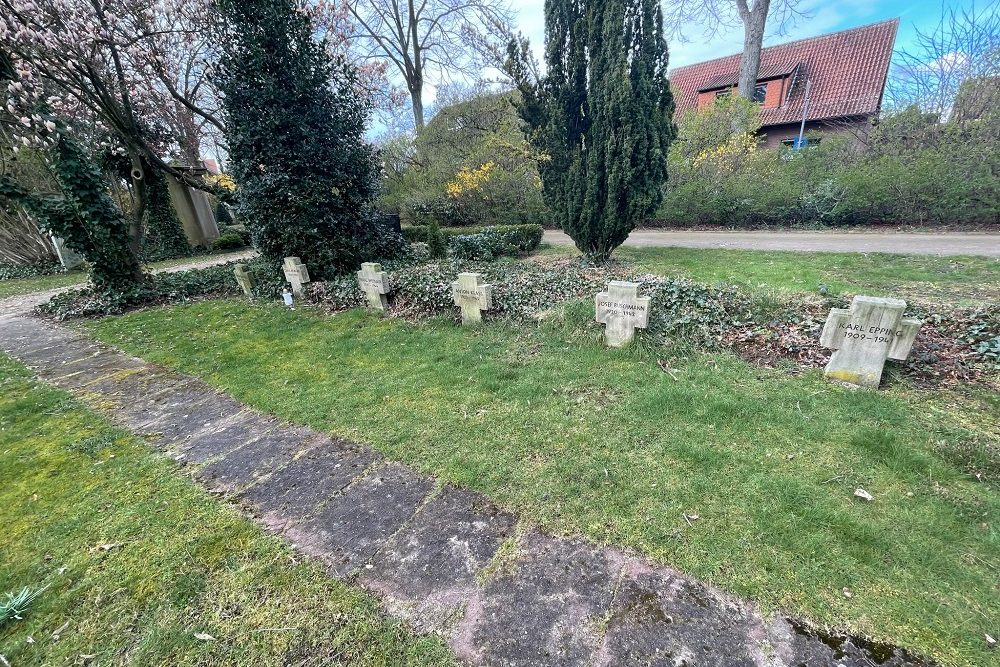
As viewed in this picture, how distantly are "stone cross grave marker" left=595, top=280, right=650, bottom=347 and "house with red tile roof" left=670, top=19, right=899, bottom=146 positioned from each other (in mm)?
16282

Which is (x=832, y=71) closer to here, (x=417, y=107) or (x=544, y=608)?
(x=417, y=107)

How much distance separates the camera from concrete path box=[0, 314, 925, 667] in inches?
56.9

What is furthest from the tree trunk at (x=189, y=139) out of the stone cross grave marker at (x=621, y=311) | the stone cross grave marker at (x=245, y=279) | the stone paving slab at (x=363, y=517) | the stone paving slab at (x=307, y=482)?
the stone paving slab at (x=363, y=517)

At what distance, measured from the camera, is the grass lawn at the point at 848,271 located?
16.3ft

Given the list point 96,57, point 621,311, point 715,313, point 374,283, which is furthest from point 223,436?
point 96,57

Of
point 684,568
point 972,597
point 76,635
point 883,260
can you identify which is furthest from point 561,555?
point 883,260

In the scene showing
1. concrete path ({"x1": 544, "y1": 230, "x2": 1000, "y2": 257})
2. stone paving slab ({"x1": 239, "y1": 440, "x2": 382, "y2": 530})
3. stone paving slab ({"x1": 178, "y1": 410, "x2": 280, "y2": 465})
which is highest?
concrete path ({"x1": 544, "y1": 230, "x2": 1000, "y2": 257})

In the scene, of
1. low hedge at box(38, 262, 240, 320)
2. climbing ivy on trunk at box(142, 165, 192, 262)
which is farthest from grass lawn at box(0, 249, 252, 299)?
low hedge at box(38, 262, 240, 320)

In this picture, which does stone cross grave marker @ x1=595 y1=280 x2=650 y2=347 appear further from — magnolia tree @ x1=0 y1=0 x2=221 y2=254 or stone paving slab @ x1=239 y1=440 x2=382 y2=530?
magnolia tree @ x1=0 y1=0 x2=221 y2=254

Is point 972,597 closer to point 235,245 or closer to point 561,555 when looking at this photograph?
point 561,555

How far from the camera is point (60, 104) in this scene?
8164mm

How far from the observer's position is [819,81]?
17828 mm

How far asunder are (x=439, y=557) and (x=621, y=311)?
278cm

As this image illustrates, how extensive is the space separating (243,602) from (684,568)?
182 cm
